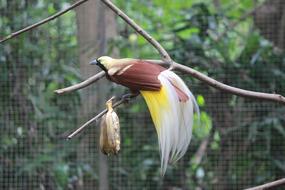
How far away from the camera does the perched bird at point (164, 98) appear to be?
1.18 m

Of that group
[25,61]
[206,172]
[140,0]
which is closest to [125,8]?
[140,0]

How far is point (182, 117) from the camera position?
1.21 meters

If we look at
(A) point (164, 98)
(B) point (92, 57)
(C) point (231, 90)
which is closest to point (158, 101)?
(A) point (164, 98)

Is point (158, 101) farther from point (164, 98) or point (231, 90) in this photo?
point (231, 90)

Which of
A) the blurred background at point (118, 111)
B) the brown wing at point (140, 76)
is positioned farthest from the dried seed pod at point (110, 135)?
the blurred background at point (118, 111)

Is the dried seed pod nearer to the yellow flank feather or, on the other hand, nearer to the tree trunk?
the yellow flank feather

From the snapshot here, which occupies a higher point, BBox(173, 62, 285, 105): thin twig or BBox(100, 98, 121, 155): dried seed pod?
BBox(173, 62, 285, 105): thin twig

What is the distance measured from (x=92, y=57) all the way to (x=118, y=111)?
0.80ft

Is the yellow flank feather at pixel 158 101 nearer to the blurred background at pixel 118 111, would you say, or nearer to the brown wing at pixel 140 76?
the brown wing at pixel 140 76

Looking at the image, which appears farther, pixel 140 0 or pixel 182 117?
pixel 140 0

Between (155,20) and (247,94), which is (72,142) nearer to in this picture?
(155,20)

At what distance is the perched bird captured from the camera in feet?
3.87

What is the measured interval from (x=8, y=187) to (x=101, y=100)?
503 mm

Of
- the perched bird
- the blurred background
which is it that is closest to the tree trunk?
the blurred background
